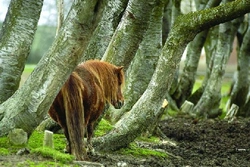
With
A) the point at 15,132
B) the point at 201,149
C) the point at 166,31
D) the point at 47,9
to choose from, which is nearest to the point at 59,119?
the point at 15,132

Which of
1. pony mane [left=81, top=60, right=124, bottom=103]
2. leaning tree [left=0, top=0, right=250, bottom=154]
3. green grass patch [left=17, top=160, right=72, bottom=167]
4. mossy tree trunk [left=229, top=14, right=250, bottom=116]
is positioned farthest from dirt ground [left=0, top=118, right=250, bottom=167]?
mossy tree trunk [left=229, top=14, right=250, bottom=116]

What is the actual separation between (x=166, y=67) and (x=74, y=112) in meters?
2.34

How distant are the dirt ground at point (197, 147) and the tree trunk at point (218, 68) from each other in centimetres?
118

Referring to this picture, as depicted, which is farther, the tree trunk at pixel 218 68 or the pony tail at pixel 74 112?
the tree trunk at pixel 218 68

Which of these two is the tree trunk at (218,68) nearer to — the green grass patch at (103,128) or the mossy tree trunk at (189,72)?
the mossy tree trunk at (189,72)

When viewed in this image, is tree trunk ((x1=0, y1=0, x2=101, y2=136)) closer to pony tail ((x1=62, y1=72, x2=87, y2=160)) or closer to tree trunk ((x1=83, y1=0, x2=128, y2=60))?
pony tail ((x1=62, y1=72, x2=87, y2=160))

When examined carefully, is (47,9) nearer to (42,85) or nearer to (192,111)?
(192,111)

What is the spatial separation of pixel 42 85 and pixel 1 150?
106 centimetres

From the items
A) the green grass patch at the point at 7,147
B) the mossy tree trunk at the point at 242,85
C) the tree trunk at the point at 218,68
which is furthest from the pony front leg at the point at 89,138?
the mossy tree trunk at the point at 242,85

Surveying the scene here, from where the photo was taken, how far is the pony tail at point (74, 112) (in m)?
9.02

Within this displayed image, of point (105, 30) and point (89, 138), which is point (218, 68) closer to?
point (105, 30)

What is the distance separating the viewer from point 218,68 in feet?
70.8

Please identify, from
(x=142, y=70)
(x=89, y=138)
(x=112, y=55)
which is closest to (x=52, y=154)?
(x=89, y=138)

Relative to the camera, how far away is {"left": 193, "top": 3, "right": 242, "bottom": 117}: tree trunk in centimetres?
2175
